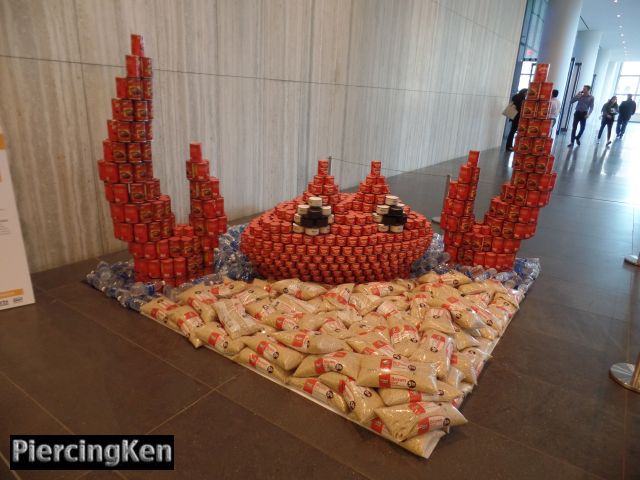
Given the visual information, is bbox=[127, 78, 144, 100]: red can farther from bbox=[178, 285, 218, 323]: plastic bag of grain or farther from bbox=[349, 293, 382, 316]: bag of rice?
bbox=[349, 293, 382, 316]: bag of rice

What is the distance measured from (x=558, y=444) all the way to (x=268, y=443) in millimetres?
1559

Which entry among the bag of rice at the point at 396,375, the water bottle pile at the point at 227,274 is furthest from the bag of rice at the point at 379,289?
the bag of rice at the point at 396,375

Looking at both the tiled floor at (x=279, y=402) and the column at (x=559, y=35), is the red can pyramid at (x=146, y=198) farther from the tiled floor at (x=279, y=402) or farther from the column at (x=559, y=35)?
the column at (x=559, y=35)

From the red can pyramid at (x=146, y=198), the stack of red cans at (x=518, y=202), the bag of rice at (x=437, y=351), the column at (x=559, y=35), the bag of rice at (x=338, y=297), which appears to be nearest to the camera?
the bag of rice at (x=437, y=351)

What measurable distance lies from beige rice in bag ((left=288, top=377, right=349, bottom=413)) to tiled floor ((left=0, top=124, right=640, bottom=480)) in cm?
6

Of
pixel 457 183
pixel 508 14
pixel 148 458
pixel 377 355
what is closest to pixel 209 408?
pixel 148 458

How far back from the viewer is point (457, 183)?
455 centimetres

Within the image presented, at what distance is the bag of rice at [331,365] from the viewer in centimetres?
268

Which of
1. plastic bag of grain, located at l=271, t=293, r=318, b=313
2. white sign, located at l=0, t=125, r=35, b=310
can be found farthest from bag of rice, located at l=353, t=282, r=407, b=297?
white sign, located at l=0, t=125, r=35, b=310

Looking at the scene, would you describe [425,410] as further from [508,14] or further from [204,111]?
[508,14]

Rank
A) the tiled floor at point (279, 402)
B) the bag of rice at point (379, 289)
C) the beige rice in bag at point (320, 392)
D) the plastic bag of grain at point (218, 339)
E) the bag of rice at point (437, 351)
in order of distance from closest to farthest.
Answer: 1. the tiled floor at point (279, 402)
2. the beige rice in bag at point (320, 392)
3. the bag of rice at point (437, 351)
4. the plastic bag of grain at point (218, 339)
5. the bag of rice at point (379, 289)

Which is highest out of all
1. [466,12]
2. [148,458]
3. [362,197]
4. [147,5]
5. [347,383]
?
[466,12]

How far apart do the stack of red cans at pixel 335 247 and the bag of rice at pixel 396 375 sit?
54.8 inches

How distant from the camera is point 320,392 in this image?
2641 mm
